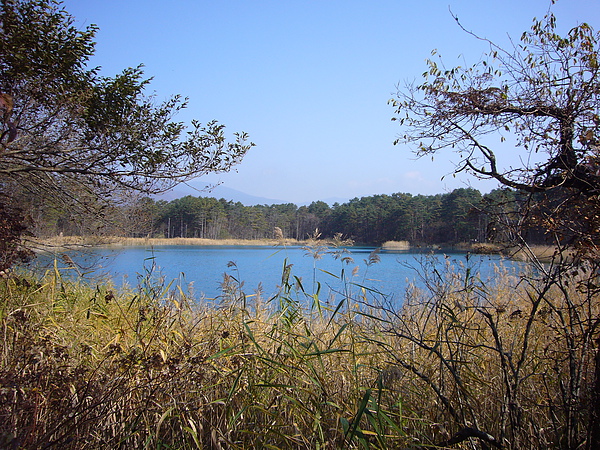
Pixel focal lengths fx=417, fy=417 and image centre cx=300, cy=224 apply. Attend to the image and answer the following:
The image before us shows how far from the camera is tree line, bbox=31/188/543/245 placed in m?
3.70

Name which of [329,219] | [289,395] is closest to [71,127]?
[289,395]

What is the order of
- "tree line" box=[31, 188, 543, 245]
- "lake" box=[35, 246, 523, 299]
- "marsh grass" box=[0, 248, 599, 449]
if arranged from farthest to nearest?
"tree line" box=[31, 188, 543, 245], "lake" box=[35, 246, 523, 299], "marsh grass" box=[0, 248, 599, 449]

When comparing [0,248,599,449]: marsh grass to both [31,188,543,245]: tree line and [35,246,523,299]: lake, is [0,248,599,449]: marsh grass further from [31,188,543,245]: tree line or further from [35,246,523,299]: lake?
[31,188,543,245]: tree line

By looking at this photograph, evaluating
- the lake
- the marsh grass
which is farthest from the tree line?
the marsh grass

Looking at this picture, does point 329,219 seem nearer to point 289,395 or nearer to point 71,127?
point 71,127

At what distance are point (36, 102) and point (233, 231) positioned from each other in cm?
5781

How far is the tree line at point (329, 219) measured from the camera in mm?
3703

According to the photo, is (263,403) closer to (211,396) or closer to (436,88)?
(211,396)

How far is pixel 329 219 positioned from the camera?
38406 mm

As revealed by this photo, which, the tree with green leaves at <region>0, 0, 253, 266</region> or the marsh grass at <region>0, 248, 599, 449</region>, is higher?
the tree with green leaves at <region>0, 0, 253, 266</region>

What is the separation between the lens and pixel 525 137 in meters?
3.64

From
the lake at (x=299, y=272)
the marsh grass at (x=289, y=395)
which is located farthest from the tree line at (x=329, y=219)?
the marsh grass at (x=289, y=395)

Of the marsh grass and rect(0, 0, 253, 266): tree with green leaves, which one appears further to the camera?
rect(0, 0, 253, 266): tree with green leaves

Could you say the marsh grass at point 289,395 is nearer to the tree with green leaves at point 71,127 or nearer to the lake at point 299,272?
the lake at point 299,272
